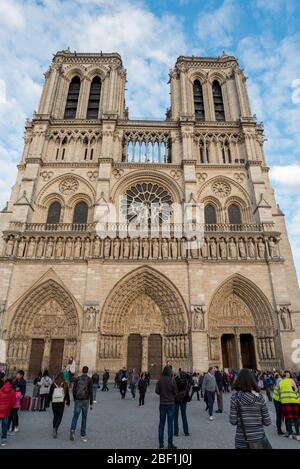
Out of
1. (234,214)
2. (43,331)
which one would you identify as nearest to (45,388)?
(43,331)

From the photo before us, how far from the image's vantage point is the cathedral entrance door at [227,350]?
1734 centimetres

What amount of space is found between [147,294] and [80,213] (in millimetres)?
7723

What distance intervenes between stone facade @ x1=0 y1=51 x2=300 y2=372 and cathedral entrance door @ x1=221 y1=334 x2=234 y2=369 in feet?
0.25

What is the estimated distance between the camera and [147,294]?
1812 centimetres

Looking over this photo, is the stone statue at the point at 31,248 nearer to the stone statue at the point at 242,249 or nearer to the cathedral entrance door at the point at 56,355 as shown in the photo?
the cathedral entrance door at the point at 56,355

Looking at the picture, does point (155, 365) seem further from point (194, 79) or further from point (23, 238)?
point (194, 79)

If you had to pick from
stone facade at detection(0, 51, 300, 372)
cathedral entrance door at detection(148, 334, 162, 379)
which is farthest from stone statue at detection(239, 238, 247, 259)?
cathedral entrance door at detection(148, 334, 162, 379)

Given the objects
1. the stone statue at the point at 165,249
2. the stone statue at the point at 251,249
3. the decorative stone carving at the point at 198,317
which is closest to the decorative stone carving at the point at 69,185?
the stone statue at the point at 165,249

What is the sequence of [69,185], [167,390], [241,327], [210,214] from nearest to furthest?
[167,390] < [241,327] < [210,214] < [69,185]

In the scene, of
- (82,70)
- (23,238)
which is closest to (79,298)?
(23,238)

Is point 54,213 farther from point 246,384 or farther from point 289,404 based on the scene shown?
point 246,384

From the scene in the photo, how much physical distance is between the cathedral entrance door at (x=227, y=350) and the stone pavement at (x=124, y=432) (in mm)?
9177

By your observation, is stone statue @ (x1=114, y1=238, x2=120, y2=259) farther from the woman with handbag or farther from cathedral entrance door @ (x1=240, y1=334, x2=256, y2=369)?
the woman with handbag

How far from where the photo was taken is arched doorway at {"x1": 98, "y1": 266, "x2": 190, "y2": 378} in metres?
16.3
